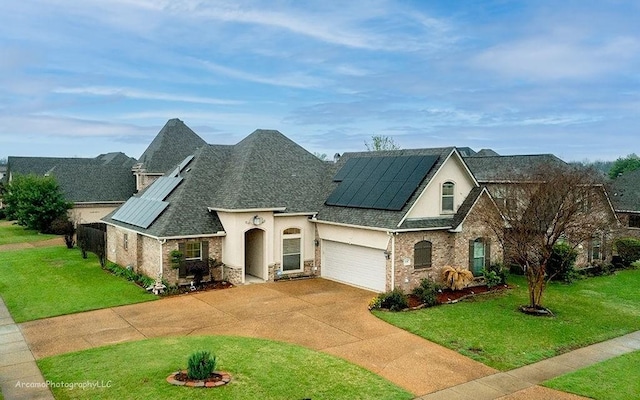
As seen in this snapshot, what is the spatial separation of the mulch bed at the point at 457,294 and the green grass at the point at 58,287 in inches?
425

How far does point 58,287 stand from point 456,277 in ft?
57.9

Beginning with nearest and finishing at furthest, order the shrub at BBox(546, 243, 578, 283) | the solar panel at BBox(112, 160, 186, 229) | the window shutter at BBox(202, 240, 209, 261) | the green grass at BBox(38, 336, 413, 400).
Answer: the green grass at BBox(38, 336, 413, 400)
the window shutter at BBox(202, 240, 209, 261)
the solar panel at BBox(112, 160, 186, 229)
the shrub at BBox(546, 243, 578, 283)

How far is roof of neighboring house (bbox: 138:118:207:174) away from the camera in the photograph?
138 ft

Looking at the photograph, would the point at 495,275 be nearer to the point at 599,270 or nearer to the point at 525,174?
the point at 525,174

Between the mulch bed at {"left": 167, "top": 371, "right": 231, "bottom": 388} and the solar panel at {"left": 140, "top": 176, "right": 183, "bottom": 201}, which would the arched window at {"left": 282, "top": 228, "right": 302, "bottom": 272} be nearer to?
the solar panel at {"left": 140, "top": 176, "right": 183, "bottom": 201}

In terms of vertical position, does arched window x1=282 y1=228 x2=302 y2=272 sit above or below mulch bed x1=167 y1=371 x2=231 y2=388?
above

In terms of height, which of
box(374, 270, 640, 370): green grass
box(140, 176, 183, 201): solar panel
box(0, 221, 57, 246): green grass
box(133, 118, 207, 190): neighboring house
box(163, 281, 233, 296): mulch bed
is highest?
box(133, 118, 207, 190): neighboring house

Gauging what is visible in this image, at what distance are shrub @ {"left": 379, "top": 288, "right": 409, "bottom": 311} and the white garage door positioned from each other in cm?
205

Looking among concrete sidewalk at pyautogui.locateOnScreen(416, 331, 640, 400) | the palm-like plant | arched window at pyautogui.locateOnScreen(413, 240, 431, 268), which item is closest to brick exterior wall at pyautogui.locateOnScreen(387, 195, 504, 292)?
arched window at pyautogui.locateOnScreen(413, 240, 431, 268)

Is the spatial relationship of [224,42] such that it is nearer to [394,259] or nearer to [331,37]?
Answer: [331,37]

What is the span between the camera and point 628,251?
96.6ft

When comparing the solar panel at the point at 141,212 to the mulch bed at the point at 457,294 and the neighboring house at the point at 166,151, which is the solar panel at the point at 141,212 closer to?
the mulch bed at the point at 457,294

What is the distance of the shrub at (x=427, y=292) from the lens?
19.2 metres

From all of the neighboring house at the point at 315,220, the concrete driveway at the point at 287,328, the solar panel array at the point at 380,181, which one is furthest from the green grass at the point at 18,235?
the solar panel array at the point at 380,181
